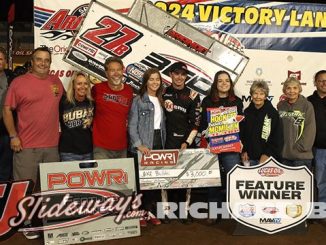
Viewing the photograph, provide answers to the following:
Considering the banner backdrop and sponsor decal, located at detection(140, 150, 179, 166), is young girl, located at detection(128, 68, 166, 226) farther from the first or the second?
the banner backdrop

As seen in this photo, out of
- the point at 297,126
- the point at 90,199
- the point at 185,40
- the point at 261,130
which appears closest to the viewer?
the point at 90,199

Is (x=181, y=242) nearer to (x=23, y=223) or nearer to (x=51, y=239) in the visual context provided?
(x=51, y=239)

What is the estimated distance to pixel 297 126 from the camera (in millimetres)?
4406

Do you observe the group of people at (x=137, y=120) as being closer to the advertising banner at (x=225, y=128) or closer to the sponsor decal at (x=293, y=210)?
the advertising banner at (x=225, y=128)

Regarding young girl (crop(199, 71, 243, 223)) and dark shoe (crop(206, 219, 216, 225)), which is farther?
dark shoe (crop(206, 219, 216, 225))

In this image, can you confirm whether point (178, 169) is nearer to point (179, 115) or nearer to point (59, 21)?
point (179, 115)

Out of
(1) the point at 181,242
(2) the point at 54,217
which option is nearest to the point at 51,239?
(2) the point at 54,217

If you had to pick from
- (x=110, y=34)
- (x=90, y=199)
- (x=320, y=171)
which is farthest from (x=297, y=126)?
(x=110, y=34)

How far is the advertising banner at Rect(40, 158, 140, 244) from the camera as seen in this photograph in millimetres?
3820

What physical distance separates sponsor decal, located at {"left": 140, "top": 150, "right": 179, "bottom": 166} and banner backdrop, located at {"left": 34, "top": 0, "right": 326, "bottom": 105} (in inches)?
75.1

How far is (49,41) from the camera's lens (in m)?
5.54

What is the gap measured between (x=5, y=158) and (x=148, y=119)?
5.66 feet

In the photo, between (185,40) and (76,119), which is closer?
(76,119)

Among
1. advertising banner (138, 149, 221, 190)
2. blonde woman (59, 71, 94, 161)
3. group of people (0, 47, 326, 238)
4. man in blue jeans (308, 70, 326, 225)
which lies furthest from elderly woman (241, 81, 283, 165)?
blonde woman (59, 71, 94, 161)
